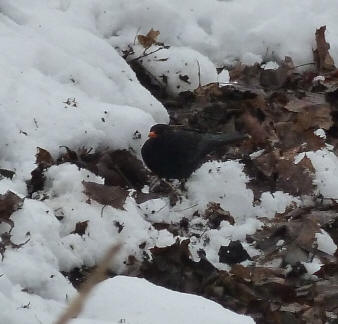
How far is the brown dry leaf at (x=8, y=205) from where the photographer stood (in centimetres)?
310

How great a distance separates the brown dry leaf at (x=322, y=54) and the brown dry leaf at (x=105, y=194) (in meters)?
2.54

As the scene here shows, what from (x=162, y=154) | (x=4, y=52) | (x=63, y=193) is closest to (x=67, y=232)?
(x=63, y=193)

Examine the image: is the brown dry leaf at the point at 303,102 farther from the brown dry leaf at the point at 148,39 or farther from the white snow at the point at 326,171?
the brown dry leaf at the point at 148,39

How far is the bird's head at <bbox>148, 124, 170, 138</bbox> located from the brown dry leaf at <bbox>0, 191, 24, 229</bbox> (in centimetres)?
138

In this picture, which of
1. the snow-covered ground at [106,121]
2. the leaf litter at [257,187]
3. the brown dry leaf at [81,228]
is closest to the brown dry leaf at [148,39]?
the leaf litter at [257,187]

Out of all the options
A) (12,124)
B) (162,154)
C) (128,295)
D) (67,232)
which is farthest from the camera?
(162,154)

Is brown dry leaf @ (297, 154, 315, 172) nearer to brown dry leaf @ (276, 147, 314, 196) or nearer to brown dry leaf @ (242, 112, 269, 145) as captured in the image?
brown dry leaf @ (276, 147, 314, 196)

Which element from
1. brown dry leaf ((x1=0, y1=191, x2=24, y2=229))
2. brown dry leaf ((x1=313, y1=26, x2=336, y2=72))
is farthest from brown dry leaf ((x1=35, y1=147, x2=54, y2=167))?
brown dry leaf ((x1=313, y1=26, x2=336, y2=72))

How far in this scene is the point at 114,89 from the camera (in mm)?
4863

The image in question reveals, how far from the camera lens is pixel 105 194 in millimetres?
3773

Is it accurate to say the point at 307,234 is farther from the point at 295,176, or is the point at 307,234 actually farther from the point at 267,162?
the point at 267,162

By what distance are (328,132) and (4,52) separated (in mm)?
2222

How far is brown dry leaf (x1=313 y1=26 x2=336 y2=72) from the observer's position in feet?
18.8

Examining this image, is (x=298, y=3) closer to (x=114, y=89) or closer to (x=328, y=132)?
(x=328, y=132)
